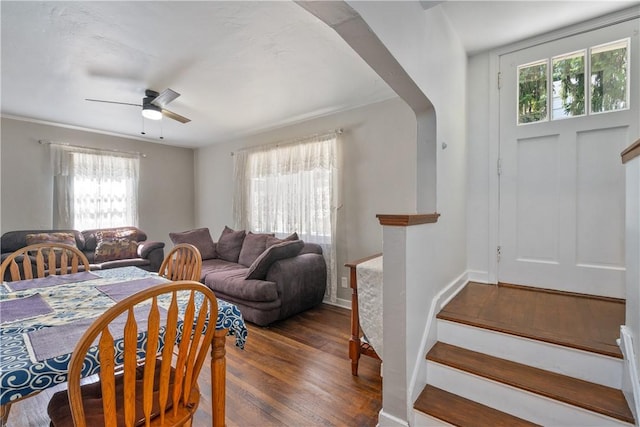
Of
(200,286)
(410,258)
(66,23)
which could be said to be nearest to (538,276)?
(410,258)

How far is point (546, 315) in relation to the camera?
6.03ft

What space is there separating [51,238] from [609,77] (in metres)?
5.83

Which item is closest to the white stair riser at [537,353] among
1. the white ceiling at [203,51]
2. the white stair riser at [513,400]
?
the white stair riser at [513,400]

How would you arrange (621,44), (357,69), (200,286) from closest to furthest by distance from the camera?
1. (200,286)
2. (621,44)
3. (357,69)

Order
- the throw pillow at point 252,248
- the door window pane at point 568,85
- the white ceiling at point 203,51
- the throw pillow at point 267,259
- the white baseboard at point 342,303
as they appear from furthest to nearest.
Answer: the throw pillow at point 252,248 < the white baseboard at point 342,303 < the throw pillow at point 267,259 < the door window pane at point 568,85 < the white ceiling at point 203,51

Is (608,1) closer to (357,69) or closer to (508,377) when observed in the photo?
(357,69)

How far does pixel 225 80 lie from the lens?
A: 2.72 metres

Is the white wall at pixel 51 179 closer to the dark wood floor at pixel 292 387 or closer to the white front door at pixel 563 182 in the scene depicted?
the dark wood floor at pixel 292 387

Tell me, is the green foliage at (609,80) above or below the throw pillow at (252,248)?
above

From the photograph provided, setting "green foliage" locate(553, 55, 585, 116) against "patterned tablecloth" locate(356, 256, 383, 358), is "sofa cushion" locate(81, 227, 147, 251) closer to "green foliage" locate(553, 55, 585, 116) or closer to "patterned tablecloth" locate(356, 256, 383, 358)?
"patterned tablecloth" locate(356, 256, 383, 358)

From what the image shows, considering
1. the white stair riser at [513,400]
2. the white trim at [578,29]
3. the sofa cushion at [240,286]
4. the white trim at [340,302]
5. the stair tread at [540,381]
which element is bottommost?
the white trim at [340,302]

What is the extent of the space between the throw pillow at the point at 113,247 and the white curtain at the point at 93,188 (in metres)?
0.44

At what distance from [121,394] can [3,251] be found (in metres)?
3.79

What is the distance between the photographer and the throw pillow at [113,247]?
3940 mm
